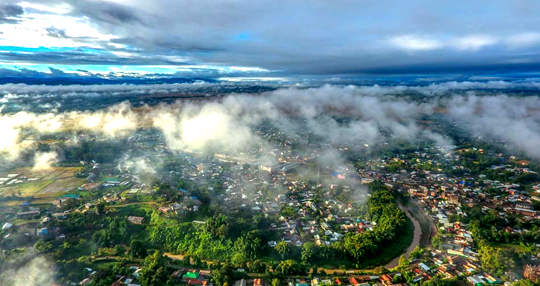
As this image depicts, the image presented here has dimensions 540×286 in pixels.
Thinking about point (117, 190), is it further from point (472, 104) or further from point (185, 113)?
point (472, 104)

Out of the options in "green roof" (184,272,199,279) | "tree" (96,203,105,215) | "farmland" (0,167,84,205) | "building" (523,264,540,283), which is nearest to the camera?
"building" (523,264,540,283)

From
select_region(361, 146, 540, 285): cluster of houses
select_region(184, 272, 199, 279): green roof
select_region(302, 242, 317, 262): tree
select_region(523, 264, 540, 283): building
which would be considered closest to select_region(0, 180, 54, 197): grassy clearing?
select_region(184, 272, 199, 279): green roof

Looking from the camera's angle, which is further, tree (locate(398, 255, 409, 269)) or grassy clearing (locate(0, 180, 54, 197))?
grassy clearing (locate(0, 180, 54, 197))

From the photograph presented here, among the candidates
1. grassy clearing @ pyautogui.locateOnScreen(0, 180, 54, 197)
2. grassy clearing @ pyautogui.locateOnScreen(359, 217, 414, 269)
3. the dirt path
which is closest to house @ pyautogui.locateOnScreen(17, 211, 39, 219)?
grassy clearing @ pyautogui.locateOnScreen(0, 180, 54, 197)

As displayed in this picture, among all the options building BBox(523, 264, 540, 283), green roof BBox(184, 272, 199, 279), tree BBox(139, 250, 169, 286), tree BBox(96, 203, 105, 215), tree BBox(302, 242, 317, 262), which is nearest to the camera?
tree BBox(139, 250, 169, 286)

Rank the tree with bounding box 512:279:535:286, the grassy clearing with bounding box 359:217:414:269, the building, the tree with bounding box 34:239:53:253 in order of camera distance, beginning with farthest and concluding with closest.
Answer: the grassy clearing with bounding box 359:217:414:269
the tree with bounding box 34:239:53:253
the building
the tree with bounding box 512:279:535:286

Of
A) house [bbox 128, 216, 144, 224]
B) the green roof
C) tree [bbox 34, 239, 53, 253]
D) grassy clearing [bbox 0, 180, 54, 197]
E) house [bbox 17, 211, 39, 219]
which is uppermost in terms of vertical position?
grassy clearing [bbox 0, 180, 54, 197]

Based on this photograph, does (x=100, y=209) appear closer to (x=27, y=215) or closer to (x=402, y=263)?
(x=27, y=215)

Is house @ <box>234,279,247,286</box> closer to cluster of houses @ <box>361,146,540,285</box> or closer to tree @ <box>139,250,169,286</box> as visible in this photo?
tree @ <box>139,250,169,286</box>

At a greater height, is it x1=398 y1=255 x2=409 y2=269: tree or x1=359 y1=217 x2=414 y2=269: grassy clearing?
x1=398 y1=255 x2=409 y2=269: tree

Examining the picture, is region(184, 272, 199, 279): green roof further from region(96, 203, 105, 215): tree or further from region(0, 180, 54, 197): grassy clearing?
region(0, 180, 54, 197): grassy clearing

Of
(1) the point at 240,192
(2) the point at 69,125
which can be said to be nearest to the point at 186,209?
(1) the point at 240,192

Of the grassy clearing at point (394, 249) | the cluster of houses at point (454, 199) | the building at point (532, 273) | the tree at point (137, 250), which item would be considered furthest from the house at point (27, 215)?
the building at point (532, 273)
